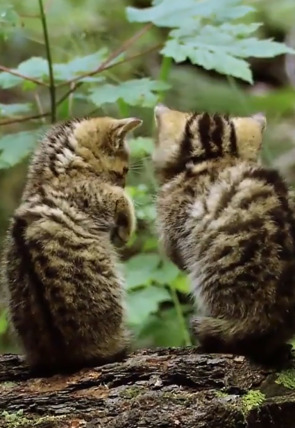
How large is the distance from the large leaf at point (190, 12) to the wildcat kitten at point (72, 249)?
714 millimetres

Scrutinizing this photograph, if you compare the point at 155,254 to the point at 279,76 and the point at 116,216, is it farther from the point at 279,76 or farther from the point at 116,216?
the point at 279,76

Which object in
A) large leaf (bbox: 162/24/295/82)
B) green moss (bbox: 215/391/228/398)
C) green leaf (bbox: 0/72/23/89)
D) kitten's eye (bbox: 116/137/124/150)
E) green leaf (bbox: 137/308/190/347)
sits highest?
large leaf (bbox: 162/24/295/82)

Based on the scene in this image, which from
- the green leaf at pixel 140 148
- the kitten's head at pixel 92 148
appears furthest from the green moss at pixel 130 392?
the green leaf at pixel 140 148

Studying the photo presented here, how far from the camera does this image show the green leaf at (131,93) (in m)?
2.71

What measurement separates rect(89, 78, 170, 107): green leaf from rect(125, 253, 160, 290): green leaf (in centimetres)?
58

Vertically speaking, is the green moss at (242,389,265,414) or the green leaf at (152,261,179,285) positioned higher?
the green moss at (242,389,265,414)

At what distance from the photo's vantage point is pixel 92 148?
2.21m

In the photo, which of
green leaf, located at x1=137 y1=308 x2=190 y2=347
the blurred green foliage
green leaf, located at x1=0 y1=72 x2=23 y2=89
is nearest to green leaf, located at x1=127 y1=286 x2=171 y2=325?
the blurred green foliage

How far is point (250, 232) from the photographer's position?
2.06m

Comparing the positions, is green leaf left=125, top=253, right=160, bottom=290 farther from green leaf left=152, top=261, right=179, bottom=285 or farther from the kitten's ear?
the kitten's ear

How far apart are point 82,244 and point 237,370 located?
0.47 metres

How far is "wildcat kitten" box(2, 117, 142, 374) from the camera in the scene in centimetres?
202

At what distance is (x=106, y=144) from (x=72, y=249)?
318mm

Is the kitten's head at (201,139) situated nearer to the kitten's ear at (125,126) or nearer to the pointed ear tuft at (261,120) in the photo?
the pointed ear tuft at (261,120)
